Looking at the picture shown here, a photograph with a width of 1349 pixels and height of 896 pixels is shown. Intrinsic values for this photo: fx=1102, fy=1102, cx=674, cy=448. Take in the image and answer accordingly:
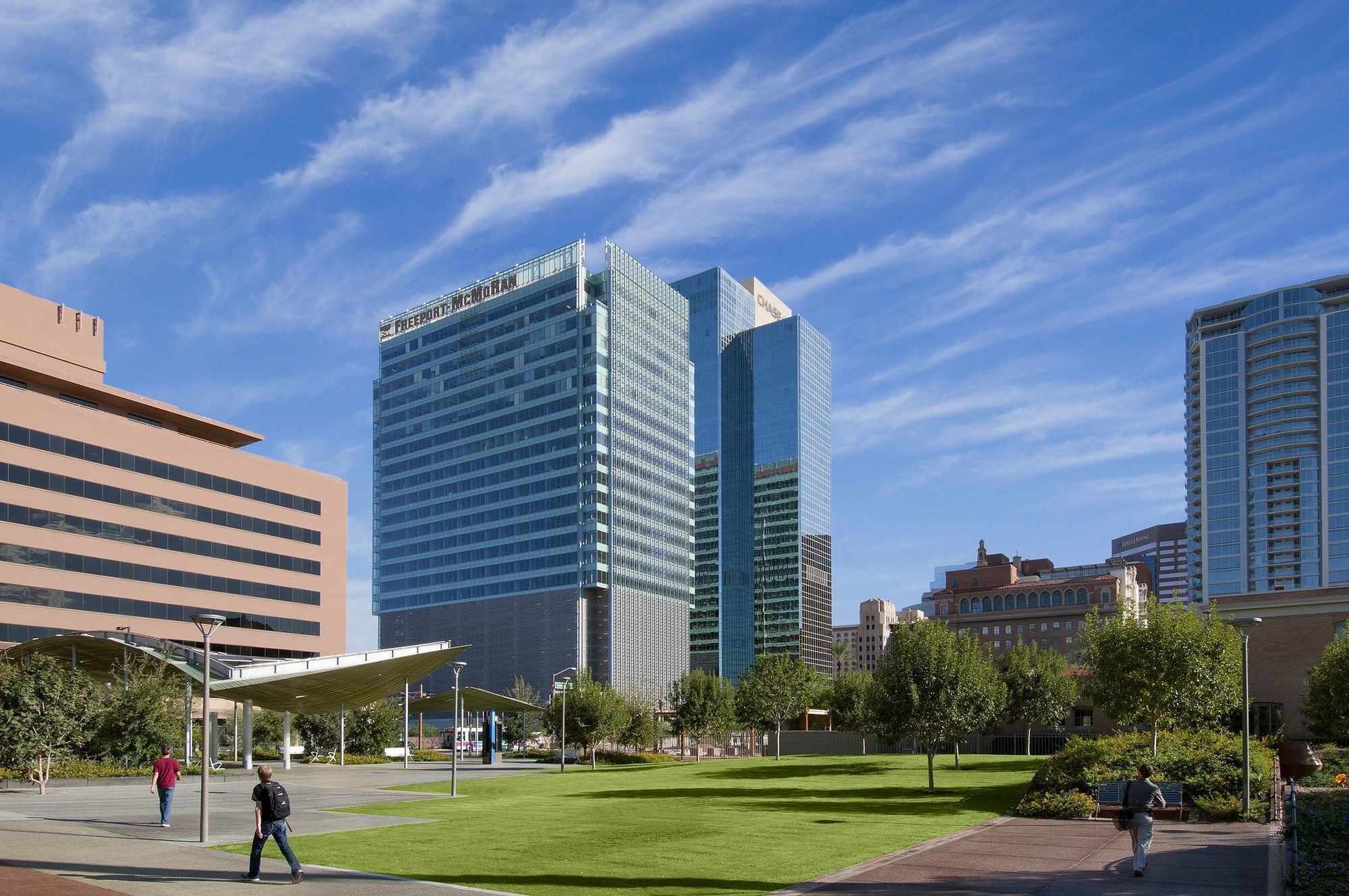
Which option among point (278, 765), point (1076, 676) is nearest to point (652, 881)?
point (278, 765)

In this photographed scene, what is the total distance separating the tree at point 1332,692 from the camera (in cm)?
4638

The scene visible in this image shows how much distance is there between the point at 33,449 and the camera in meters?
74.5

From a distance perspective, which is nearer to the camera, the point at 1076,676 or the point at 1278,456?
the point at 1076,676

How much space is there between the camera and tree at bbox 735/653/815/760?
269 ft

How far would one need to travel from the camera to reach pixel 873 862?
21.4m

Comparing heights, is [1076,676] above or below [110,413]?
below

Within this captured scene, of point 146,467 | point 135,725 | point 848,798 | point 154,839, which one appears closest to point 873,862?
point 848,798

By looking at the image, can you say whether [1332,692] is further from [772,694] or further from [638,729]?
[638,729]

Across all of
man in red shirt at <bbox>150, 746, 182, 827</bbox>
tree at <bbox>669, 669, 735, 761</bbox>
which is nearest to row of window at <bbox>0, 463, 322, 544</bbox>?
tree at <bbox>669, 669, 735, 761</bbox>

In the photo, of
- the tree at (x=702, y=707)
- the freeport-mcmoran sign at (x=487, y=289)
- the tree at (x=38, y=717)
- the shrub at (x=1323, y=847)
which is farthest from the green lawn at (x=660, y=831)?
Answer: the freeport-mcmoran sign at (x=487, y=289)

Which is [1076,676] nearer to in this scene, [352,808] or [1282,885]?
[352,808]

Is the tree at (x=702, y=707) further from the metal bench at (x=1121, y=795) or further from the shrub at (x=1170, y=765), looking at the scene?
the metal bench at (x=1121, y=795)

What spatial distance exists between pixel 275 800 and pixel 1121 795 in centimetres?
2085

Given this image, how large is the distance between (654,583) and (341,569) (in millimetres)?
81049
